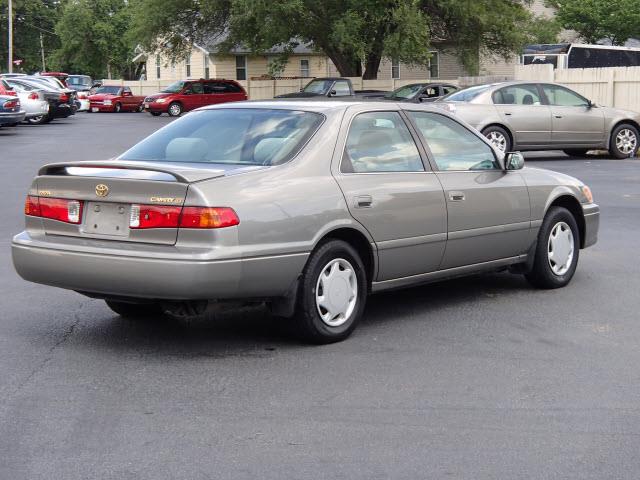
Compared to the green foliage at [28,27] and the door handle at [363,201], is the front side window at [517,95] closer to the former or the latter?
the door handle at [363,201]

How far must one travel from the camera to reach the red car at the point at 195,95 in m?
49.1

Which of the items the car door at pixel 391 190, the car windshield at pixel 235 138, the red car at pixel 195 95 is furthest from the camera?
the red car at pixel 195 95

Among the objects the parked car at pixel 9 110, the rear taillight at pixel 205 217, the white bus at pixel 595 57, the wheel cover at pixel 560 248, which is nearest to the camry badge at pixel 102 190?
the rear taillight at pixel 205 217

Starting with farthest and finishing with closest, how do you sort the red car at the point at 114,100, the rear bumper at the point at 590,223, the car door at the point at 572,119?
1. the red car at the point at 114,100
2. the car door at the point at 572,119
3. the rear bumper at the point at 590,223

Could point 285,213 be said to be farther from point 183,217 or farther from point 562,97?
point 562,97

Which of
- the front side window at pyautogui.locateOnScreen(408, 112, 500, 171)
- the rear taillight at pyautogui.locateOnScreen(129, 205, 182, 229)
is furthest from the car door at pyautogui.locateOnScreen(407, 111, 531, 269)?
the rear taillight at pyautogui.locateOnScreen(129, 205, 182, 229)

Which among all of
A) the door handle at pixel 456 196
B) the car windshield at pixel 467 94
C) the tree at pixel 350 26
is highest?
the tree at pixel 350 26

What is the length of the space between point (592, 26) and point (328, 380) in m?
56.4

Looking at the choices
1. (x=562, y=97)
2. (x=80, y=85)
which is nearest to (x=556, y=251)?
(x=562, y=97)

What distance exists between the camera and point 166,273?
6023 mm

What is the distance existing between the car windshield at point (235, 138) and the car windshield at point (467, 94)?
13598 mm

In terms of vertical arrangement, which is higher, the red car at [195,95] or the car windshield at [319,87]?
the car windshield at [319,87]

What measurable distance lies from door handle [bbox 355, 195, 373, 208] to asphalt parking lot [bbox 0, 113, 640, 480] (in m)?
0.84

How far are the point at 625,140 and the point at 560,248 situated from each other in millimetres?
13816
